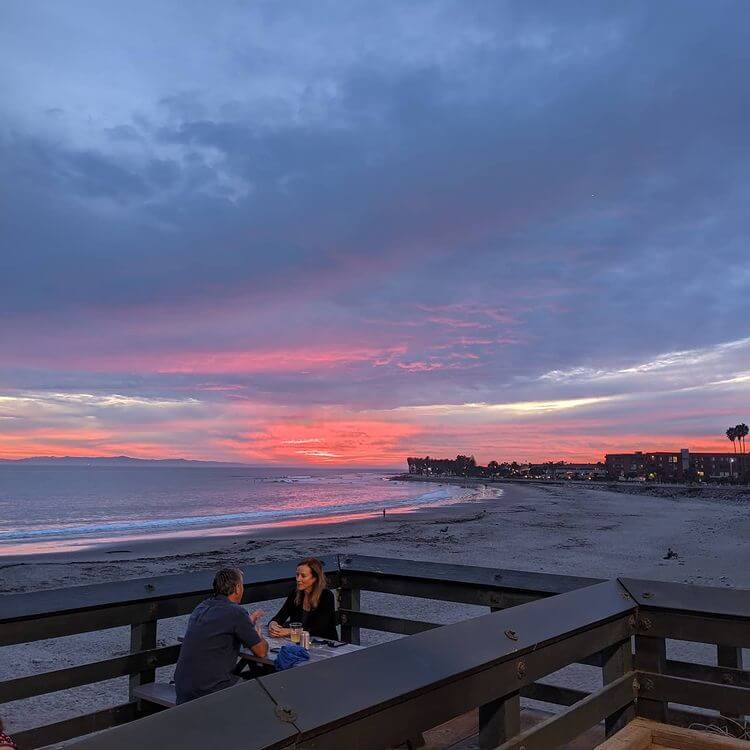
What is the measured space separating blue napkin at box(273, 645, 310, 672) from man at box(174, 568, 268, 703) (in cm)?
15

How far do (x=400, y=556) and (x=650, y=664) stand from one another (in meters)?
19.1

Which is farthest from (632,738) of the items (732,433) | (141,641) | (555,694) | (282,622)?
(732,433)

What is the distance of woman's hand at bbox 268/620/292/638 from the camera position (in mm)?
5008

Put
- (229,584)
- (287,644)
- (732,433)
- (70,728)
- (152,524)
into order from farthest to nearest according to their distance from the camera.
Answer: (732,433) < (152,524) < (287,644) < (229,584) < (70,728)

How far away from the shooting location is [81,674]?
12.6ft

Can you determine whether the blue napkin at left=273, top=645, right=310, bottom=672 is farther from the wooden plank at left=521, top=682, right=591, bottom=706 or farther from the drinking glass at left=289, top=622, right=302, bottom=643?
the wooden plank at left=521, top=682, right=591, bottom=706

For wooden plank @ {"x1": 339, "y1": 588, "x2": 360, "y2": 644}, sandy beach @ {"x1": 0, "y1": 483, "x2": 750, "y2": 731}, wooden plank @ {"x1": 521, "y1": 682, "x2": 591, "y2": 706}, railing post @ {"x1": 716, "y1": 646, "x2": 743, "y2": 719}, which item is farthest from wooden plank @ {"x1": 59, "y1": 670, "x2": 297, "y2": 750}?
sandy beach @ {"x1": 0, "y1": 483, "x2": 750, "y2": 731}

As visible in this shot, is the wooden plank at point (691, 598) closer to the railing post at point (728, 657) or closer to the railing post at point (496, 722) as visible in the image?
the railing post at point (728, 657)

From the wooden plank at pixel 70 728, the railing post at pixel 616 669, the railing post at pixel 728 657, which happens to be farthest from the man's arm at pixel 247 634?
the railing post at pixel 728 657

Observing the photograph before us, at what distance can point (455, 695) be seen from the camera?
2.11m

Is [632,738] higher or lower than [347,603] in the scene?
lower

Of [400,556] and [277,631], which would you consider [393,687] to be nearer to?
[277,631]

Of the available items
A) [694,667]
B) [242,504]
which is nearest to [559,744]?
[694,667]

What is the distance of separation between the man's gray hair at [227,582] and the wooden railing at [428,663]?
0.17 meters
